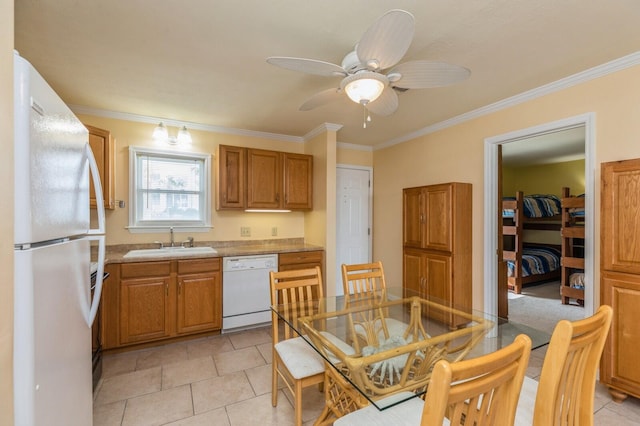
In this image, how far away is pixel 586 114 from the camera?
2271 mm

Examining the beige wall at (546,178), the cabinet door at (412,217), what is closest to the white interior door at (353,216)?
the cabinet door at (412,217)

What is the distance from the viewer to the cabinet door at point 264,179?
3555mm

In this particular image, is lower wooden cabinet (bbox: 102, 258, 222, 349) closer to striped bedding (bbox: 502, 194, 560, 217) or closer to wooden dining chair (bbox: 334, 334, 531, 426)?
wooden dining chair (bbox: 334, 334, 531, 426)

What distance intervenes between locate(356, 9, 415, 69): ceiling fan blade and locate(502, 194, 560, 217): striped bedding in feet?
16.9

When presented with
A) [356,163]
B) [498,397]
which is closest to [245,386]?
[498,397]

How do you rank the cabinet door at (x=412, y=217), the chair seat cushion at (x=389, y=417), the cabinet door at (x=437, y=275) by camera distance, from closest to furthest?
the chair seat cushion at (x=389, y=417) → the cabinet door at (x=437, y=275) → the cabinet door at (x=412, y=217)

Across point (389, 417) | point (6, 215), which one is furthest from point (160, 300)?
point (389, 417)

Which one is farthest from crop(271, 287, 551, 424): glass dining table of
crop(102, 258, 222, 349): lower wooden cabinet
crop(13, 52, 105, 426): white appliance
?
crop(102, 258, 222, 349): lower wooden cabinet

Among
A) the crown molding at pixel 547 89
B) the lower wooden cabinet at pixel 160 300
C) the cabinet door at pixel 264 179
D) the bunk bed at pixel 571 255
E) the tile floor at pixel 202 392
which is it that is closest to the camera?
the tile floor at pixel 202 392

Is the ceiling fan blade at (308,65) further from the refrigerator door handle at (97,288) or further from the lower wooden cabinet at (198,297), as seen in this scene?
the lower wooden cabinet at (198,297)

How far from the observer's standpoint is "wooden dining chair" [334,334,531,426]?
2.25 ft

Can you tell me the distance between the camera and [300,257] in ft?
11.5

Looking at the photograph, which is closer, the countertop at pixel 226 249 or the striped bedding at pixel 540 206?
the countertop at pixel 226 249

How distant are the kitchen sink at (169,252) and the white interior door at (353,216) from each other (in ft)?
6.49
